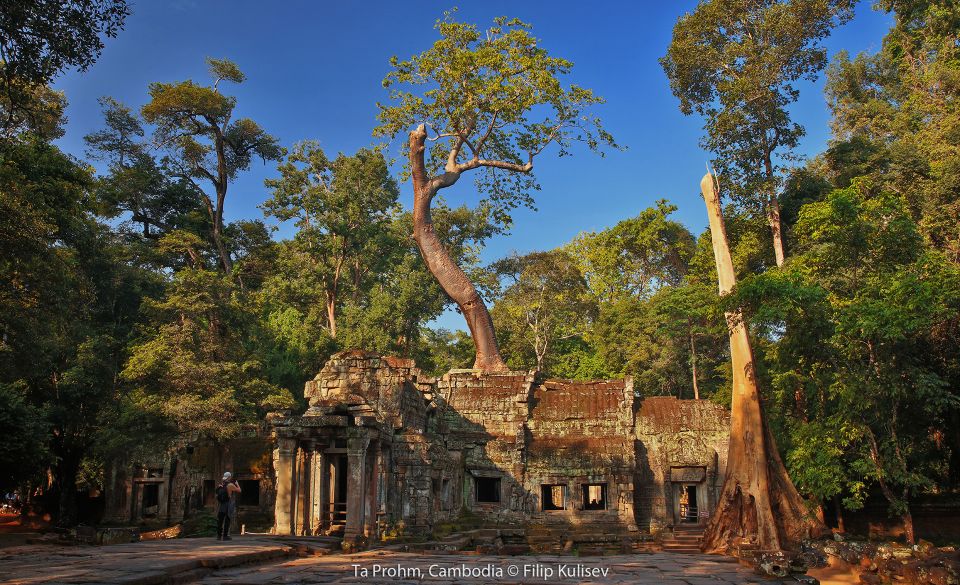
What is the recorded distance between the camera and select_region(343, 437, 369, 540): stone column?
13.6 m

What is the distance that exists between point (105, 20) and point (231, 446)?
45.1 feet

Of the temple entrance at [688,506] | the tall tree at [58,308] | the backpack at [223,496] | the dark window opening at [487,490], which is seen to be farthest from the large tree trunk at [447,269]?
the backpack at [223,496]

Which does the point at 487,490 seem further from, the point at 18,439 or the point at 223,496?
the point at 18,439

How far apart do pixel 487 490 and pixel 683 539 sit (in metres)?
6.12

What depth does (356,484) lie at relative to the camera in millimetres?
13859

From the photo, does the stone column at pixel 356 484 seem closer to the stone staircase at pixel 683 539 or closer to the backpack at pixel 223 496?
the backpack at pixel 223 496

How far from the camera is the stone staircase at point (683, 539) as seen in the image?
17.6m

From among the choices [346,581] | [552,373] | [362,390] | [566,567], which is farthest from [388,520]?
[552,373]

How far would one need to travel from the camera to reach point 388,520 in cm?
1576

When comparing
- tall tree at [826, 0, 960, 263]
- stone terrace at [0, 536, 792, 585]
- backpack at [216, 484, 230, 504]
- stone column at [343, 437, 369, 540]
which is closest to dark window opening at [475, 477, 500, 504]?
stone column at [343, 437, 369, 540]

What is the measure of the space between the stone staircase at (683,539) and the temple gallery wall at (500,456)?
54cm

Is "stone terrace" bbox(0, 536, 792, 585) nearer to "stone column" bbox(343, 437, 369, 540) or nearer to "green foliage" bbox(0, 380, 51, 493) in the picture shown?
"stone column" bbox(343, 437, 369, 540)

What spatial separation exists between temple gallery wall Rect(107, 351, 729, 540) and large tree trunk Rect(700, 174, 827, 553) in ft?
12.6

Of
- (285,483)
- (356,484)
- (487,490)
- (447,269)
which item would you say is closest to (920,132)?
(447,269)
